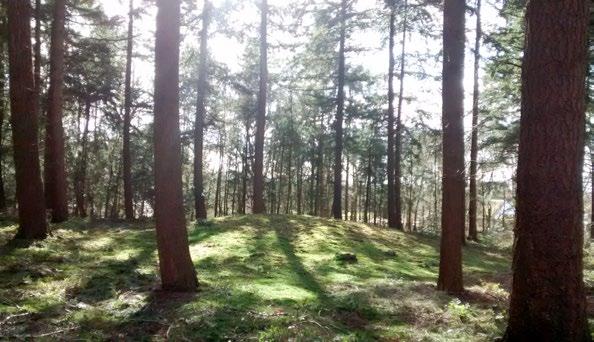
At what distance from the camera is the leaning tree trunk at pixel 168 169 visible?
7.10 m

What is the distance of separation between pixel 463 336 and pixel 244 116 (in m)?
30.6

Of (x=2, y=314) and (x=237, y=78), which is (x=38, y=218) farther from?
(x=237, y=78)

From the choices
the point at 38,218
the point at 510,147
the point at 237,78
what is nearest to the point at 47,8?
the point at 237,78

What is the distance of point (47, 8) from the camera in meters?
17.7

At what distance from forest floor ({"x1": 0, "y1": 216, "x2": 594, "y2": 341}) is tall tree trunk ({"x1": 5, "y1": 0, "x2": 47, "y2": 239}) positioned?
0.70m

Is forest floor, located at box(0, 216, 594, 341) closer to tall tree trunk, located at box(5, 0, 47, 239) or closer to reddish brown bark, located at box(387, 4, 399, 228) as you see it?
tall tree trunk, located at box(5, 0, 47, 239)

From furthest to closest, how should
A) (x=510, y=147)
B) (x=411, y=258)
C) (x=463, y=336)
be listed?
(x=510, y=147) < (x=411, y=258) < (x=463, y=336)

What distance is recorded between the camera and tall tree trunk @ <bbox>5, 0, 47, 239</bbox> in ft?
34.9

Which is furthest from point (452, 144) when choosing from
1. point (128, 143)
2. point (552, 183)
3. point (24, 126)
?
point (128, 143)

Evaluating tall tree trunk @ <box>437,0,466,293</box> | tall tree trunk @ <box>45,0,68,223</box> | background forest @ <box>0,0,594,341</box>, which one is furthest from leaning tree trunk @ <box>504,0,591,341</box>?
tall tree trunk @ <box>45,0,68,223</box>

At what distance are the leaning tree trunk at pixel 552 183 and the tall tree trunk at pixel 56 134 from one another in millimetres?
15041

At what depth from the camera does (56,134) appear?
52.1 feet

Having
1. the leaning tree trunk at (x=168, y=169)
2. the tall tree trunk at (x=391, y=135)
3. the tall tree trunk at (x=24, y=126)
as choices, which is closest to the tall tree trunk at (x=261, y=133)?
the tall tree trunk at (x=391, y=135)

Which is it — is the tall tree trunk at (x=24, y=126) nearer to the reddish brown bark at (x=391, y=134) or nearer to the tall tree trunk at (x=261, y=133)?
the tall tree trunk at (x=261, y=133)
